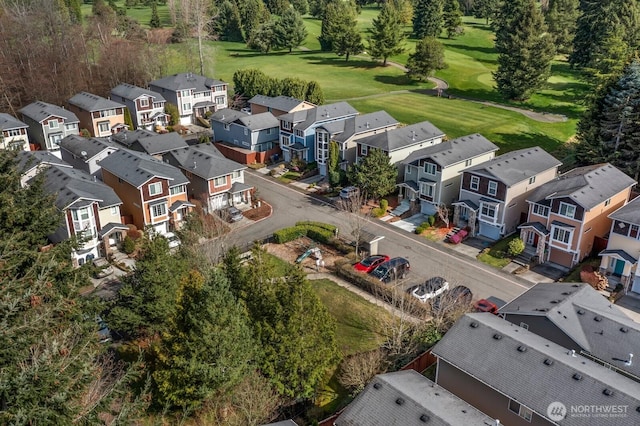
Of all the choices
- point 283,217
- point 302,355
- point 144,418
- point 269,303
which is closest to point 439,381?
point 302,355

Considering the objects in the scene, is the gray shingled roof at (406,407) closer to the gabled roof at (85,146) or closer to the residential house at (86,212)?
the residential house at (86,212)

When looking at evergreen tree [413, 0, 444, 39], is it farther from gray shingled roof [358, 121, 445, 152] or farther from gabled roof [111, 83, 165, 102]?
gray shingled roof [358, 121, 445, 152]

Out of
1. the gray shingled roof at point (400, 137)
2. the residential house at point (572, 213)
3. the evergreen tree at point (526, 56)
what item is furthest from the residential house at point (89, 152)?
the evergreen tree at point (526, 56)

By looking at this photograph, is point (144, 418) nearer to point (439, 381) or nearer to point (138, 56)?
point (439, 381)

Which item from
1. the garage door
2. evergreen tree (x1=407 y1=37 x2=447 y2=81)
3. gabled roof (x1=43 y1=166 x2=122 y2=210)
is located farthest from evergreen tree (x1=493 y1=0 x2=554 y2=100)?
gabled roof (x1=43 y1=166 x2=122 y2=210)

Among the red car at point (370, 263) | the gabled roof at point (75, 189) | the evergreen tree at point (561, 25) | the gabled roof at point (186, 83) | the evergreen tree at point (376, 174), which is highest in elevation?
the evergreen tree at point (561, 25)

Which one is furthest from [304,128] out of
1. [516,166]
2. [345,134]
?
[516,166]
